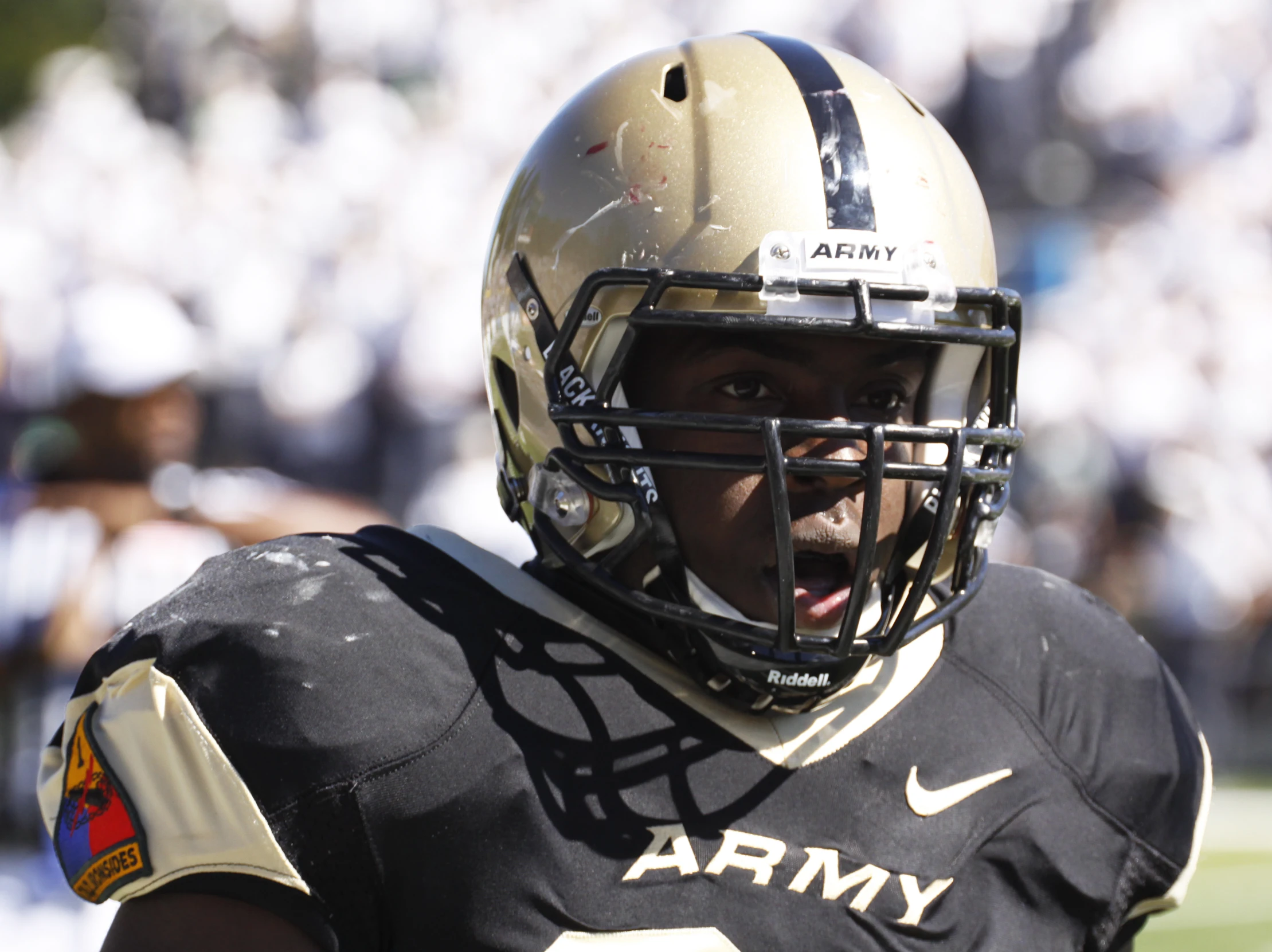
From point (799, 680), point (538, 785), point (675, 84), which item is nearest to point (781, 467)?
point (799, 680)

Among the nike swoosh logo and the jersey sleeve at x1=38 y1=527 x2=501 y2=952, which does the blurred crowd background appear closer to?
the jersey sleeve at x1=38 y1=527 x2=501 y2=952

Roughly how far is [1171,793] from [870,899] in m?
0.44

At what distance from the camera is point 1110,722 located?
1.68m

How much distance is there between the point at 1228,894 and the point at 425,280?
385cm

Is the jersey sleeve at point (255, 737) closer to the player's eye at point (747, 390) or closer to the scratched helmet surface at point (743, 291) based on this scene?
the scratched helmet surface at point (743, 291)

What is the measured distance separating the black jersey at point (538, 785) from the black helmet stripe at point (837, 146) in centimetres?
47

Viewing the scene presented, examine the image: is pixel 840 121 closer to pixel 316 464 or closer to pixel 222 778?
pixel 222 778

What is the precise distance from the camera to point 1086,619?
1.79 m

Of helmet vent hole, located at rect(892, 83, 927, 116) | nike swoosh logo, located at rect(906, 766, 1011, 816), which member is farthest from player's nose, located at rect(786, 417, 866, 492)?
helmet vent hole, located at rect(892, 83, 927, 116)

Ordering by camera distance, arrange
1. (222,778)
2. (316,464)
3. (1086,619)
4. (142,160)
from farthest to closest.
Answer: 1. (142,160)
2. (316,464)
3. (1086,619)
4. (222,778)

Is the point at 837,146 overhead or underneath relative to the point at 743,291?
overhead

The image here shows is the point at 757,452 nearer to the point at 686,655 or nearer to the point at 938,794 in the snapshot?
Answer: the point at 686,655

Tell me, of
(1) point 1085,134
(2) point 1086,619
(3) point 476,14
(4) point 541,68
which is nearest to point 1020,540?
(1) point 1085,134

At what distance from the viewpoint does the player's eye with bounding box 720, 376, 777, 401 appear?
1.50m
